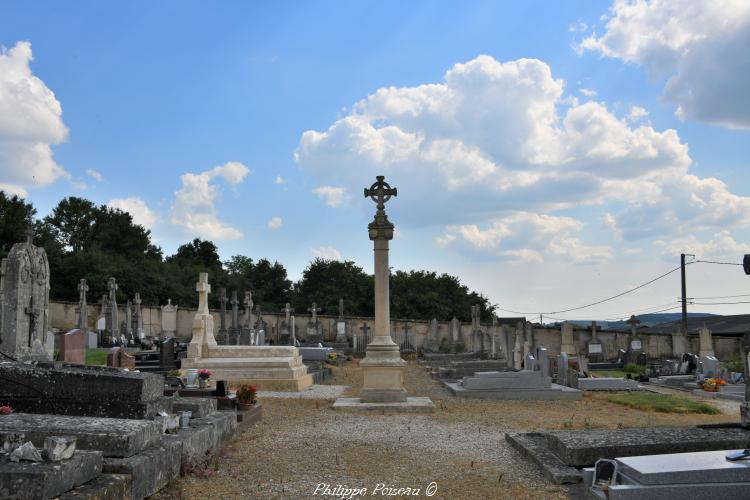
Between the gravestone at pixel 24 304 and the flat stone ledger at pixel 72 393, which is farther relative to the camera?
the gravestone at pixel 24 304

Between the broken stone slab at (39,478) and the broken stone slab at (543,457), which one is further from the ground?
the broken stone slab at (39,478)

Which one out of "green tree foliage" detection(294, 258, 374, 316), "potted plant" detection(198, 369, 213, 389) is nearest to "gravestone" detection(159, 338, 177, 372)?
"potted plant" detection(198, 369, 213, 389)

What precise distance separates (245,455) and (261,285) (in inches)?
2250

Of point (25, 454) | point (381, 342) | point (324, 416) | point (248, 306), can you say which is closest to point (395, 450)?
point (324, 416)

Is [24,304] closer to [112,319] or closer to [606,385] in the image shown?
[606,385]

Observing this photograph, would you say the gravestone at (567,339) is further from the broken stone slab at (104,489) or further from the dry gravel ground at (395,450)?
the broken stone slab at (104,489)

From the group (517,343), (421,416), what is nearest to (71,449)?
(421,416)

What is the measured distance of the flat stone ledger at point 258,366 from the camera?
16.1 m

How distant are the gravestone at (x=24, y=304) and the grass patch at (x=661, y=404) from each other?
34.4 feet

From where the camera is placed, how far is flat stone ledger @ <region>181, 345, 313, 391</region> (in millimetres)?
16078

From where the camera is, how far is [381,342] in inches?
519

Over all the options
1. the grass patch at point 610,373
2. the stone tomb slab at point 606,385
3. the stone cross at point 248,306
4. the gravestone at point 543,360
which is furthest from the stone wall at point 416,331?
the gravestone at point 543,360

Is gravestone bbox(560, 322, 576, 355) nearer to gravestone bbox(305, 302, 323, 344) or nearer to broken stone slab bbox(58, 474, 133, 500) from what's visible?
gravestone bbox(305, 302, 323, 344)

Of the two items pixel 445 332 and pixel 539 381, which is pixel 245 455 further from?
pixel 445 332
